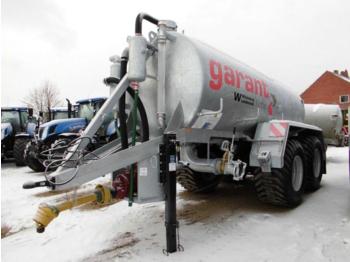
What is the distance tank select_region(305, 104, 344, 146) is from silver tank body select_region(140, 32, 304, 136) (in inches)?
286

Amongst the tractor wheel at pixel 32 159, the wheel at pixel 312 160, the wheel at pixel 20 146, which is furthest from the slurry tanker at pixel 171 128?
the wheel at pixel 20 146

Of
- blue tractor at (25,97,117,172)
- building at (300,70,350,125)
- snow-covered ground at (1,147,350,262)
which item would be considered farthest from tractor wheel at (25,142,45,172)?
building at (300,70,350,125)

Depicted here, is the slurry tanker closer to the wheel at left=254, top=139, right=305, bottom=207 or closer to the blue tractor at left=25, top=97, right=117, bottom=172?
the wheel at left=254, top=139, right=305, bottom=207

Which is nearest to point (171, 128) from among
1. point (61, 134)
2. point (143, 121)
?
point (143, 121)

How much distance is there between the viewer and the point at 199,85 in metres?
3.72

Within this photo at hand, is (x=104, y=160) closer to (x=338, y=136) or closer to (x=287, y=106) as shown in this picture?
(x=287, y=106)

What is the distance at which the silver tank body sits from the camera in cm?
377

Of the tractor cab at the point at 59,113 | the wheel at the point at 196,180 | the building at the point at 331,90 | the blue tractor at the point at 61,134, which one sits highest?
the building at the point at 331,90

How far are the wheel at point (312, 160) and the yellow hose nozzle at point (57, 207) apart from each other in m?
3.90

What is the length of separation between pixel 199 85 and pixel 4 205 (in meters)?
4.83

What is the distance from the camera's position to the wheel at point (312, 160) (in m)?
5.85

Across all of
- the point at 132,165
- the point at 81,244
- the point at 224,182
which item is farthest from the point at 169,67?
the point at 224,182

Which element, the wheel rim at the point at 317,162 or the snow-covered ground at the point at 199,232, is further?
the wheel rim at the point at 317,162

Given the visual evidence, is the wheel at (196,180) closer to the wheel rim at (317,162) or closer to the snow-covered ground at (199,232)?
the snow-covered ground at (199,232)
